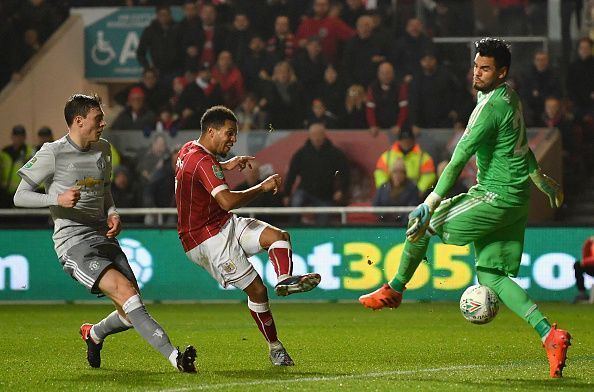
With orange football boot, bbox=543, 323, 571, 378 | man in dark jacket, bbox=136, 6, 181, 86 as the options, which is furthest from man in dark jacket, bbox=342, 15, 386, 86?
orange football boot, bbox=543, 323, 571, 378

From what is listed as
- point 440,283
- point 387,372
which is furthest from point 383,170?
point 387,372

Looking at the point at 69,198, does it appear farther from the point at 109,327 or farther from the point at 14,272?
the point at 14,272

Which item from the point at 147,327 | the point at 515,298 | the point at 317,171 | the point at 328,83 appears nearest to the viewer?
the point at 515,298

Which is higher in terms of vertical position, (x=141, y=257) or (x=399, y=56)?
(x=399, y=56)

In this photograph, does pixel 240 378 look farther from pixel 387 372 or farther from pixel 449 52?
pixel 449 52

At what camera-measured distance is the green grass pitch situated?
24.8 ft

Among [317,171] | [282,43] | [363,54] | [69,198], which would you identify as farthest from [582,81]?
[69,198]

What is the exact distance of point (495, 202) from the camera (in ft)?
25.1

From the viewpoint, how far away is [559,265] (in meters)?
15.1

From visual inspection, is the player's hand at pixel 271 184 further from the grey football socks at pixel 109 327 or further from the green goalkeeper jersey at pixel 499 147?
the grey football socks at pixel 109 327

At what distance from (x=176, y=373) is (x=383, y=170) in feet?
28.3

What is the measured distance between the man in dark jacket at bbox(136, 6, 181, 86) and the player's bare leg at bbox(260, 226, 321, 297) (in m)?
11.0

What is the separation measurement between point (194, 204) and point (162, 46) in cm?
1101

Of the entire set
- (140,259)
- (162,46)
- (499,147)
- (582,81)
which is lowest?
(140,259)
